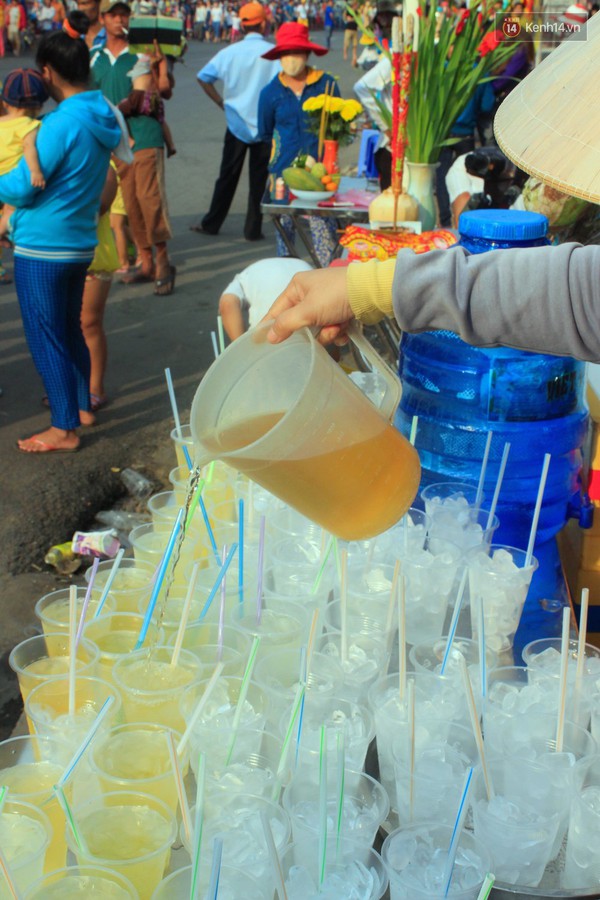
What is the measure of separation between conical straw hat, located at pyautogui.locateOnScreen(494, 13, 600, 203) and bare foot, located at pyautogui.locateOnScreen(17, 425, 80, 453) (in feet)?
11.5

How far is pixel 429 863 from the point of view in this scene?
1279 mm

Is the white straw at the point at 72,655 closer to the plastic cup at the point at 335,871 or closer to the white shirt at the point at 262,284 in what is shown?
the plastic cup at the point at 335,871

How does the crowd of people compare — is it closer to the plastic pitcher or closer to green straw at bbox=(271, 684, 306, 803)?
the plastic pitcher

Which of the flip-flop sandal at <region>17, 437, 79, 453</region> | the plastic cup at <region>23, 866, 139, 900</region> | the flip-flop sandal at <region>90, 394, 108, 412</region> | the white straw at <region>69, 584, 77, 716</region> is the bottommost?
the flip-flop sandal at <region>90, 394, 108, 412</region>

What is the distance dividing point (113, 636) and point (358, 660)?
0.48 metres

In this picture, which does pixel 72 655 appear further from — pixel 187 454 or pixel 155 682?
pixel 187 454

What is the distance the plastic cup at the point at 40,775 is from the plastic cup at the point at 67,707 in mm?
23

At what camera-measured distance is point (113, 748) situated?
1434 millimetres

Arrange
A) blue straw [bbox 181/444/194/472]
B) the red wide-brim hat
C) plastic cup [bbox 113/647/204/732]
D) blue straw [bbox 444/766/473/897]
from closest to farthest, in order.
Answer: blue straw [bbox 444/766/473/897] → plastic cup [bbox 113/647/204/732] → blue straw [bbox 181/444/194/472] → the red wide-brim hat

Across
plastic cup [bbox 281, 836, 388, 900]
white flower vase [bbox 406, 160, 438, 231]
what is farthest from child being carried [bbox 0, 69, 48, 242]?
plastic cup [bbox 281, 836, 388, 900]

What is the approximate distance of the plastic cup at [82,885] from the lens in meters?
1.19

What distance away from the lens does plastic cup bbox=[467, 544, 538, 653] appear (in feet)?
6.16

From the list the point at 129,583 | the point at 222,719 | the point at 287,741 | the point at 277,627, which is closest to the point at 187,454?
the point at 129,583

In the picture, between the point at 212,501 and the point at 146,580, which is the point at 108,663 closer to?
the point at 146,580
